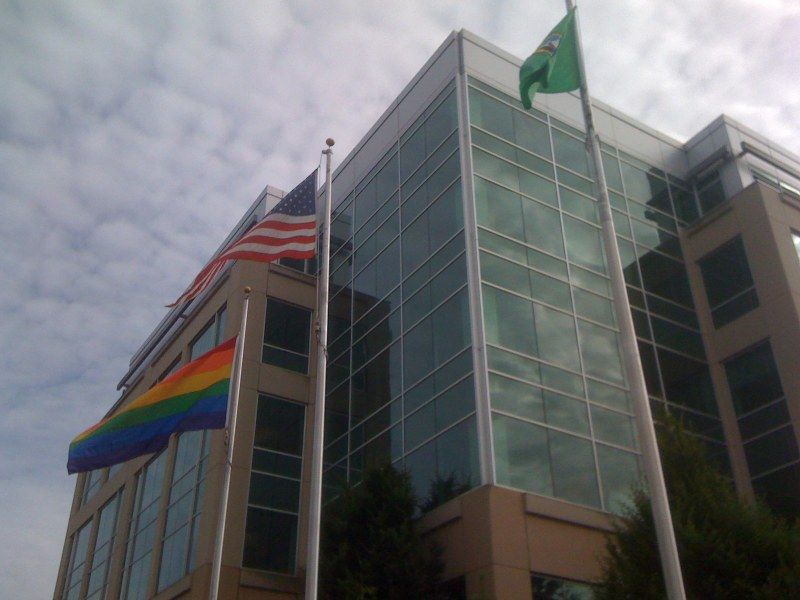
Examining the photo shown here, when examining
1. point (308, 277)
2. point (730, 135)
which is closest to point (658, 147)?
point (730, 135)

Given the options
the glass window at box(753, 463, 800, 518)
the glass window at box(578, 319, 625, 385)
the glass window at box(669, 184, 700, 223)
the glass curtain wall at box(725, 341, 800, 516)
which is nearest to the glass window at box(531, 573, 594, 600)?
the glass window at box(578, 319, 625, 385)

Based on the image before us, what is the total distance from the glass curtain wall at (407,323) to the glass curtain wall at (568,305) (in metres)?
0.83

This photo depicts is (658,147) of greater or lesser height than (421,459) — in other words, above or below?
above

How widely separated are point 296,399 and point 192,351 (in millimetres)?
5631

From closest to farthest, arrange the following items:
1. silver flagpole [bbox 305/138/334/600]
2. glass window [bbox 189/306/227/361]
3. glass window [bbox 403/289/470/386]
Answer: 1. silver flagpole [bbox 305/138/334/600]
2. glass window [bbox 403/289/470/386]
3. glass window [bbox 189/306/227/361]

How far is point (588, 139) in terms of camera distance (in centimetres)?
1534

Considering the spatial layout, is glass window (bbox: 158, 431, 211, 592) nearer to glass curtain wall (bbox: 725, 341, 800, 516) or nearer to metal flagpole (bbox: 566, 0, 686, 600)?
glass curtain wall (bbox: 725, 341, 800, 516)

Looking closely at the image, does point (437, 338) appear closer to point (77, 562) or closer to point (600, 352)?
point (600, 352)

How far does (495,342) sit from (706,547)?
7437 mm

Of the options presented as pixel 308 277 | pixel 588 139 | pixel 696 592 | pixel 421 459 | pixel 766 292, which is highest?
pixel 308 277

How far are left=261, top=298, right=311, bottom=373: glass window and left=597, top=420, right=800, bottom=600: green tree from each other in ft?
44.4

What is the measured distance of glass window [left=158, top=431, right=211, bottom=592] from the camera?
81.3 feet

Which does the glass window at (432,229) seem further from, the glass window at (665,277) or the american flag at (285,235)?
the glass window at (665,277)

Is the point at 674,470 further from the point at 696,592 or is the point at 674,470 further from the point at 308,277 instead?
the point at 308,277
